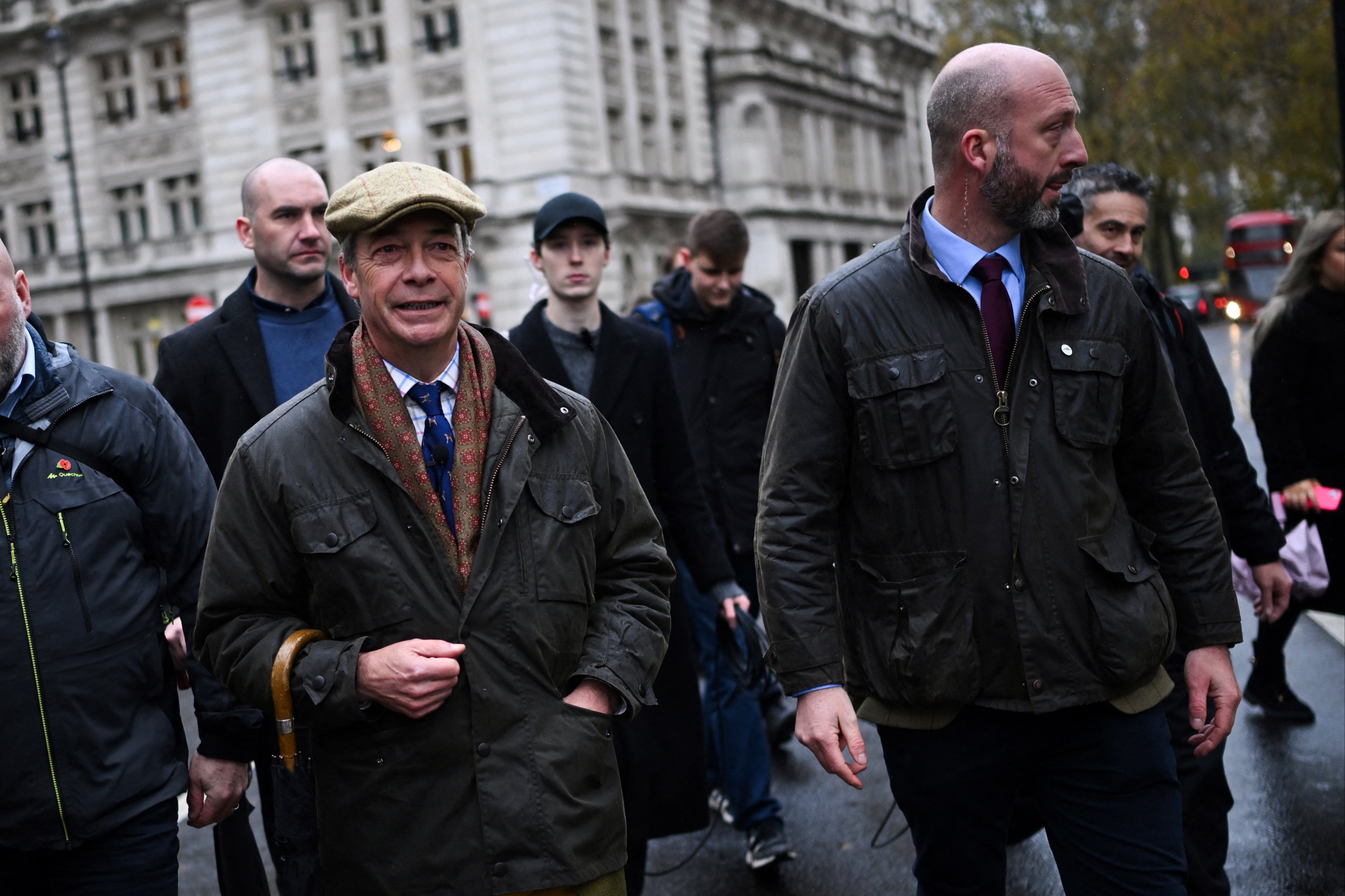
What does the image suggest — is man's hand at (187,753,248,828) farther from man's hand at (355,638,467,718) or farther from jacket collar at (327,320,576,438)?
jacket collar at (327,320,576,438)

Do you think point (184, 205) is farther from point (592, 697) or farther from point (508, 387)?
point (592, 697)

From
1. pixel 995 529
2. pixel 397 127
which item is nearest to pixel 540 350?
pixel 995 529

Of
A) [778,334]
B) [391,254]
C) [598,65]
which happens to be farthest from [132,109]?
[391,254]

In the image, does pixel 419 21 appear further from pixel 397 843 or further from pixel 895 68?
pixel 397 843

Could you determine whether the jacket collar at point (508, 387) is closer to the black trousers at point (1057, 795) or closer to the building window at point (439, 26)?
the black trousers at point (1057, 795)

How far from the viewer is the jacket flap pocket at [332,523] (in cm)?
288

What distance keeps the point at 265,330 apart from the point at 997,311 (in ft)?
8.82

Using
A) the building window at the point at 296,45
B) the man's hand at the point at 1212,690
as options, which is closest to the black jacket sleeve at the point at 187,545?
the man's hand at the point at 1212,690

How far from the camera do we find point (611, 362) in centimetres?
502

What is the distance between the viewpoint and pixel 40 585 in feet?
10.6

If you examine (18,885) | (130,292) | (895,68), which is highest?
(895,68)

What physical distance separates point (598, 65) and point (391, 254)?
4015 centimetres

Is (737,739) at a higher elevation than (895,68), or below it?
below

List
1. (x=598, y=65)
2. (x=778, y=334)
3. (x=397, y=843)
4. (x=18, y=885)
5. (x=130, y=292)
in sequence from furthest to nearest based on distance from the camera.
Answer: (x=130, y=292), (x=598, y=65), (x=778, y=334), (x=18, y=885), (x=397, y=843)
